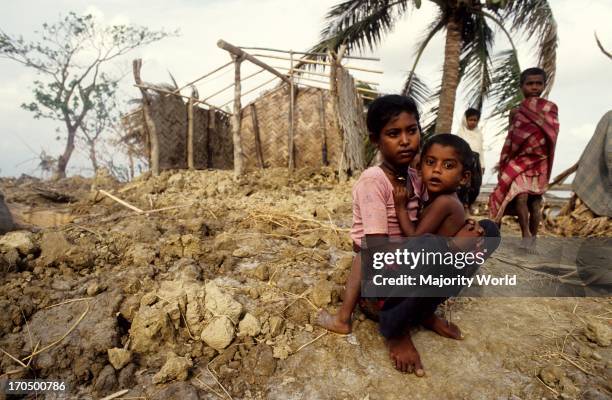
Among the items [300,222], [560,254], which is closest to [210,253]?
[300,222]

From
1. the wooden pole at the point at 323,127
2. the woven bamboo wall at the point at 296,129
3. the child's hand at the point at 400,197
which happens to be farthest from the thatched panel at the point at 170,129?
the child's hand at the point at 400,197

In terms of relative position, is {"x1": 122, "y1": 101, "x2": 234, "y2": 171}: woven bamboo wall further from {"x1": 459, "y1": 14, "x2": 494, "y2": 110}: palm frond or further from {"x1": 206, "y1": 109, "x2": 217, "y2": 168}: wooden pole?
{"x1": 459, "y1": 14, "x2": 494, "y2": 110}: palm frond

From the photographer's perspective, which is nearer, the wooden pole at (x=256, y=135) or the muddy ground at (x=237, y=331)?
the muddy ground at (x=237, y=331)

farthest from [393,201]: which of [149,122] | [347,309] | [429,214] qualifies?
[149,122]

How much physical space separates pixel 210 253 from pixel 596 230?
3008 mm

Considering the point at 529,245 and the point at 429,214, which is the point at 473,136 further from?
the point at 429,214

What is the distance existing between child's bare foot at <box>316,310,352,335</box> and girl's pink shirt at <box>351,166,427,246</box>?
422mm

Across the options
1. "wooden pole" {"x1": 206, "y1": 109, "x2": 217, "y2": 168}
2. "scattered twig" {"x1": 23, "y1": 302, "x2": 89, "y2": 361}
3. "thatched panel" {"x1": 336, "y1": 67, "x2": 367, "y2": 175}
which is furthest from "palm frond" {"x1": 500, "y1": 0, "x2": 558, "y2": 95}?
"scattered twig" {"x1": 23, "y1": 302, "x2": 89, "y2": 361}

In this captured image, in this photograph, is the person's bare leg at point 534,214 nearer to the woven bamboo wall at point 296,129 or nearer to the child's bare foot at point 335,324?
the child's bare foot at point 335,324

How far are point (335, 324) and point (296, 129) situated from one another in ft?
19.2

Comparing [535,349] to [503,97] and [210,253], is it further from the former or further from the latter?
[503,97]

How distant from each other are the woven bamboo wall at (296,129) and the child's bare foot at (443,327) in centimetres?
502

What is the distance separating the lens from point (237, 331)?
1840mm

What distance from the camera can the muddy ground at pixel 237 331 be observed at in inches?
62.5
